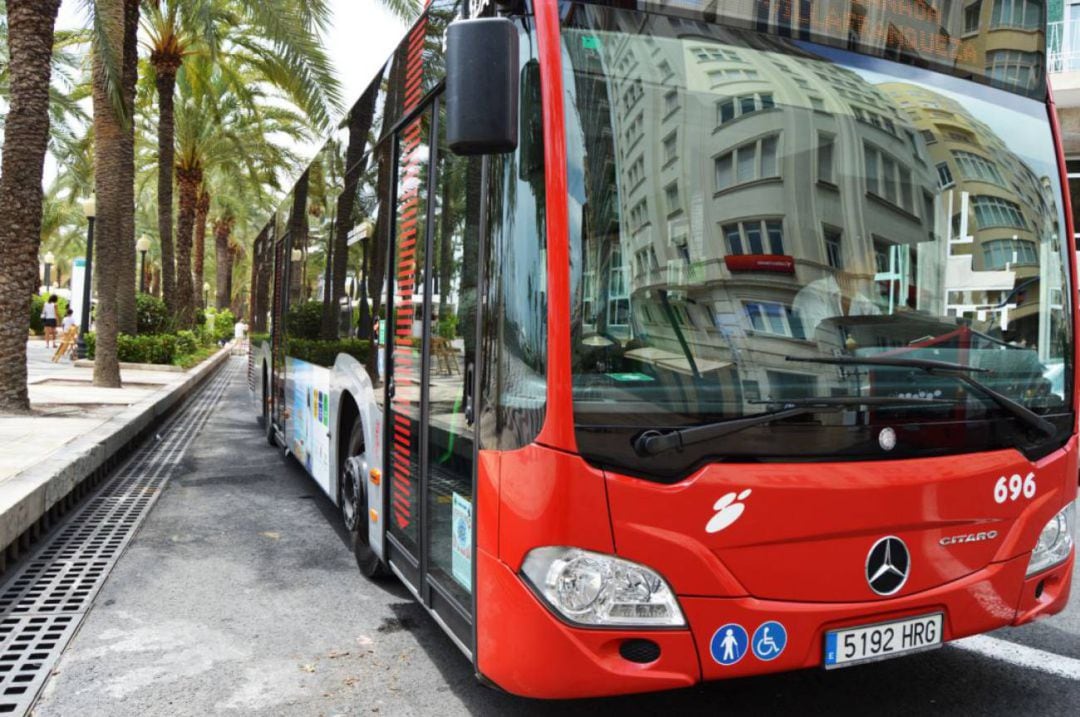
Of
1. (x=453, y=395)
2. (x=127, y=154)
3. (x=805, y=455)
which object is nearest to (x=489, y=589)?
(x=453, y=395)

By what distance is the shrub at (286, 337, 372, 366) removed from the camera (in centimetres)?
532

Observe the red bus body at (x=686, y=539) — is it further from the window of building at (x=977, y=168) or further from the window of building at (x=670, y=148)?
the window of building at (x=977, y=168)

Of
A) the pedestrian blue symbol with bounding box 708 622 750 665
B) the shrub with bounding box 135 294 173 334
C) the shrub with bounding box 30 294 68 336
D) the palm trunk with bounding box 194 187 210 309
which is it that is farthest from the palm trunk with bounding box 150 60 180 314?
the pedestrian blue symbol with bounding box 708 622 750 665

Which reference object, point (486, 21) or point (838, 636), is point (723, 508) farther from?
point (486, 21)

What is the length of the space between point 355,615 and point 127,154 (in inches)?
627

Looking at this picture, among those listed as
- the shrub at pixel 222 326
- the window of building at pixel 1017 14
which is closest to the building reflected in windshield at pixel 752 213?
the window of building at pixel 1017 14

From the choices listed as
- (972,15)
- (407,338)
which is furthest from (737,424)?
(972,15)

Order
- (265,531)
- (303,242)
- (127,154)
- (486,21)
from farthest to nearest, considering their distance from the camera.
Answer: (127,154) → (303,242) → (265,531) → (486,21)

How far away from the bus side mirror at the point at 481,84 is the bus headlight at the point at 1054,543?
2534 millimetres

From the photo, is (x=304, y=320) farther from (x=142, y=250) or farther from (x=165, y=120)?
(x=142, y=250)

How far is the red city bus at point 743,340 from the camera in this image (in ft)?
9.32

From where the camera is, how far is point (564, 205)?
2.87 metres

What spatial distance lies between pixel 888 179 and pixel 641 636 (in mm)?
1808

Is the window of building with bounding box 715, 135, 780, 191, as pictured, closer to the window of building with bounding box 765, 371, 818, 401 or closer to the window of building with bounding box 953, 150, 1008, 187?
the window of building with bounding box 765, 371, 818, 401
